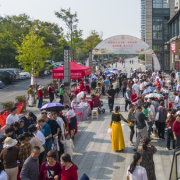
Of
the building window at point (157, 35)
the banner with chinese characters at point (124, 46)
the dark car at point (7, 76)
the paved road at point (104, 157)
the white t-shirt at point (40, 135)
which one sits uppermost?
the building window at point (157, 35)

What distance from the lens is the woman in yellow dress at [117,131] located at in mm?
8727

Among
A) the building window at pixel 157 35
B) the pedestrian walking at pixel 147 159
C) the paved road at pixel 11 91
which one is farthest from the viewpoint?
the building window at pixel 157 35

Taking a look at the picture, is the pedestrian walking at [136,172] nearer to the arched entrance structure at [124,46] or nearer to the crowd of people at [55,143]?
the crowd of people at [55,143]

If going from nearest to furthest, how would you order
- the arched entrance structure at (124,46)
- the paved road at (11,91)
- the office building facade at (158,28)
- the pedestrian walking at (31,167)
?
the pedestrian walking at (31,167) → the paved road at (11,91) → the arched entrance structure at (124,46) → the office building facade at (158,28)

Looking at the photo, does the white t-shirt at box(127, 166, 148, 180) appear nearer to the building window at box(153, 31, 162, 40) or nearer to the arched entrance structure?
the arched entrance structure

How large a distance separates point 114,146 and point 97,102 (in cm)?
623

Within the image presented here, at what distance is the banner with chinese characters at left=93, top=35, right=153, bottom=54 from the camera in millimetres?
23547

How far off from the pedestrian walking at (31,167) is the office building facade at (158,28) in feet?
126

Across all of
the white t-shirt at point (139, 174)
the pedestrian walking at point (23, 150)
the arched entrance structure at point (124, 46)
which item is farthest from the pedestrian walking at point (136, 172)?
the arched entrance structure at point (124, 46)

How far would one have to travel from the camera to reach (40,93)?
16.4 meters

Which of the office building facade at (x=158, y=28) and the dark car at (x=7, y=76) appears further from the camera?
the office building facade at (x=158, y=28)

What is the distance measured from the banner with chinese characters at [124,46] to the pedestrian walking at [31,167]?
20.0m

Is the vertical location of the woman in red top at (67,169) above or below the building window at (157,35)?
below

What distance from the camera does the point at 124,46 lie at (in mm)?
24031
